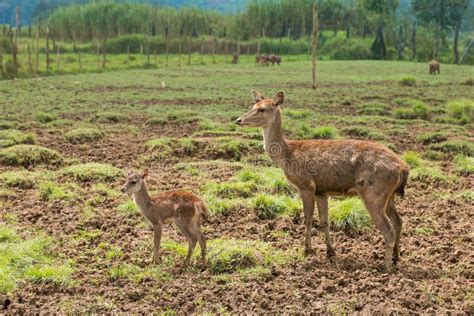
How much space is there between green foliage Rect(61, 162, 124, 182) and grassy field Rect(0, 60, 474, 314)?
0.04 meters

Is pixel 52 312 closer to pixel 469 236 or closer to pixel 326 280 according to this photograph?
pixel 326 280

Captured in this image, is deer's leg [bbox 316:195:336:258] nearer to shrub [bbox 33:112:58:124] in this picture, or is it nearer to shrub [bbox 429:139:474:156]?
shrub [bbox 429:139:474:156]

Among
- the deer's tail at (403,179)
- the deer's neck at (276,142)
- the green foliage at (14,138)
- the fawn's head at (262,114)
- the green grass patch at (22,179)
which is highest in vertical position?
the fawn's head at (262,114)

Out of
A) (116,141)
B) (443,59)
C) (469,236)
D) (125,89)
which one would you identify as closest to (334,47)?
(443,59)

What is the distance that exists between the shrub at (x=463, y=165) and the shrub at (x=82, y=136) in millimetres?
8906

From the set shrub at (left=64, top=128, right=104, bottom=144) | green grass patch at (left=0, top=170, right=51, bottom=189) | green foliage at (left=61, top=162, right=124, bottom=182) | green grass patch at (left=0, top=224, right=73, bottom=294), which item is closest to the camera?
green grass patch at (left=0, top=224, right=73, bottom=294)

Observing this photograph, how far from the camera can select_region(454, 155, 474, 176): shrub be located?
1259 cm

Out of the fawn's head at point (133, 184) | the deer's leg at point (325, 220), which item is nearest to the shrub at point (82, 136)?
the fawn's head at point (133, 184)

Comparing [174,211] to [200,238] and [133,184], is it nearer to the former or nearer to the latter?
[200,238]

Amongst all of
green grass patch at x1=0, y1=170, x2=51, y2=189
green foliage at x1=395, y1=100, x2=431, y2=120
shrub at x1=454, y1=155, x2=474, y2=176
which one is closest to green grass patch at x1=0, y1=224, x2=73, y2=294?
green grass patch at x1=0, y1=170, x2=51, y2=189

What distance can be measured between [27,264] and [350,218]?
4453mm

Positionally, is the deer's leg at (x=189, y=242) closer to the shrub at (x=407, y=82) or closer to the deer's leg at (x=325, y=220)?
the deer's leg at (x=325, y=220)

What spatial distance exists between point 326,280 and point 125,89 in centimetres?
2594

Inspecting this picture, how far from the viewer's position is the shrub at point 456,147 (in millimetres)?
14737
